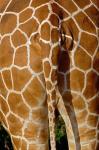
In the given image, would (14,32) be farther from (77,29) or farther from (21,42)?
(77,29)

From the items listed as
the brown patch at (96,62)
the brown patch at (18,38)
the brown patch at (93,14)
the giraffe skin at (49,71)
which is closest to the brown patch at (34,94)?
the giraffe skin at (49,71)

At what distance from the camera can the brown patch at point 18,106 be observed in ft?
11.0

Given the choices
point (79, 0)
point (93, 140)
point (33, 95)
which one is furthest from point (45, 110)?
point (79, 0)

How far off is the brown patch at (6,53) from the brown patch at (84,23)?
383mm

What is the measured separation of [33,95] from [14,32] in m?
0.35

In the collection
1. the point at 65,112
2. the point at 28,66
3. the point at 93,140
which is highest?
the point at 28,66

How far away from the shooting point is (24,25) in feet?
11.0

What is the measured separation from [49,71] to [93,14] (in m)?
0.45

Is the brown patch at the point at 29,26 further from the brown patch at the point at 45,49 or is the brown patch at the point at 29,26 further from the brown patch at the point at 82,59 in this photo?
the brown patch at the point at 82,59

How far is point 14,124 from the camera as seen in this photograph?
340 cm

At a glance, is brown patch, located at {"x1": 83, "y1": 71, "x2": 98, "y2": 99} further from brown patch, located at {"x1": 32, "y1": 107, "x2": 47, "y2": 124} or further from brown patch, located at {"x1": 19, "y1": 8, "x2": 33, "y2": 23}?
brown patch, located at {"x1": 19, "y1": 8, "x2": 33, "y2": 23}

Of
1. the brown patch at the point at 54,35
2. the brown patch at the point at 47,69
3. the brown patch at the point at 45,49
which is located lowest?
the brown patch at the point at 47,69

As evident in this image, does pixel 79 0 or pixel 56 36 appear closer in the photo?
pixel 56 36

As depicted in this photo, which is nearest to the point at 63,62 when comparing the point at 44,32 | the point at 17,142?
the point at 44,32
